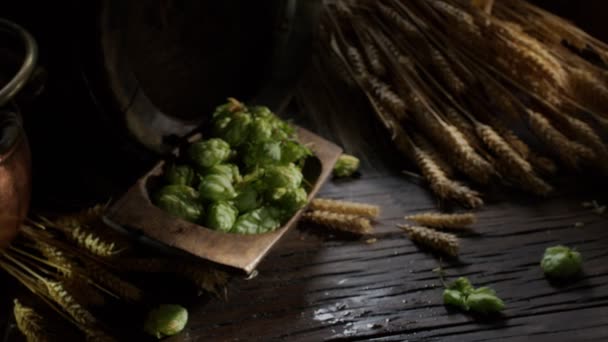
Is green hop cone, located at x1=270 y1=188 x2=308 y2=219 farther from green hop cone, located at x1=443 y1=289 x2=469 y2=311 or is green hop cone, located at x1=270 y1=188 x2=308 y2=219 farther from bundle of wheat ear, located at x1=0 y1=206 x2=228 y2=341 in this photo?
green hop cone, located at x1=443 y1=289 x2=469 y2=311

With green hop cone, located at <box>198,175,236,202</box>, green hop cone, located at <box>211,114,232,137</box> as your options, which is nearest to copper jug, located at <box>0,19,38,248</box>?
green hop cone, located at <box>198,175,236,202</box>

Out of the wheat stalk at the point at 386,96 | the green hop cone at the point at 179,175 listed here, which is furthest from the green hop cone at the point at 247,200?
the wheat stalk at the point at 386,96

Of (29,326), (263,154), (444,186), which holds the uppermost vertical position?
(263,154)

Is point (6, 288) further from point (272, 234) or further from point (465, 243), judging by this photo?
point (465, 243)

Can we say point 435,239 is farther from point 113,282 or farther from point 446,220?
point 113,282

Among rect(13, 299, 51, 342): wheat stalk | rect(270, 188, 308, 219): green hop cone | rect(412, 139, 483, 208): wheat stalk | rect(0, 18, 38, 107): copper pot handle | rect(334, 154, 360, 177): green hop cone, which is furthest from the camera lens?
rect(334, 154, 360, 177): green hop cone

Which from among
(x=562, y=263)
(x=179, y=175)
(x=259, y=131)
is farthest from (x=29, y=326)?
(x=562, y=263)
